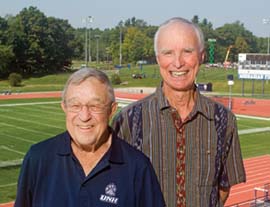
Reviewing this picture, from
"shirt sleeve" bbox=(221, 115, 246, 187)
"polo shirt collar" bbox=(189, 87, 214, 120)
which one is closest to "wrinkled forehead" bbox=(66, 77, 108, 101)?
"polo shirt collar" bbox=(189, 87, 214, 120)

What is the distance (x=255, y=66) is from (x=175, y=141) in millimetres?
44148

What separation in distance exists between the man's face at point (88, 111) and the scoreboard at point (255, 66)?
4354cm

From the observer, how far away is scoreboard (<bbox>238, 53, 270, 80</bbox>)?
4525cm

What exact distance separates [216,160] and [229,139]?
0.62 feet

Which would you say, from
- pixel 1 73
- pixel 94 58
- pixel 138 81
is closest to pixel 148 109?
pixel 138 81

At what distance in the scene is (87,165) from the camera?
108 inches

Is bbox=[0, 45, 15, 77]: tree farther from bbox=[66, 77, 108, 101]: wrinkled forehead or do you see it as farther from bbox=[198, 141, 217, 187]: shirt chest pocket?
bbox=[66, 77, 108, 101]: wrinkled forehead

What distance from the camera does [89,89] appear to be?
9.02 ft

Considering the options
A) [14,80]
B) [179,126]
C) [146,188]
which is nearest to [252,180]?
[179,126]

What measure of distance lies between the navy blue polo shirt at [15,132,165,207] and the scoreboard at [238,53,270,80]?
43.6 metres

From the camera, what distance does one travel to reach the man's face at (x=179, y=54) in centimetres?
319

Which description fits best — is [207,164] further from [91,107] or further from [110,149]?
[91,107]

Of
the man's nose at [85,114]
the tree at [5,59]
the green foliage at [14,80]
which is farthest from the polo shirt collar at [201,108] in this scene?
the tree at [5,59]

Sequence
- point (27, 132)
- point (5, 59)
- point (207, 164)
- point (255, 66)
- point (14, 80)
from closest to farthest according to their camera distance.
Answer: point (207, 164), point (27, 132), point (255, 66), point (14, 80), point (5, 59)
